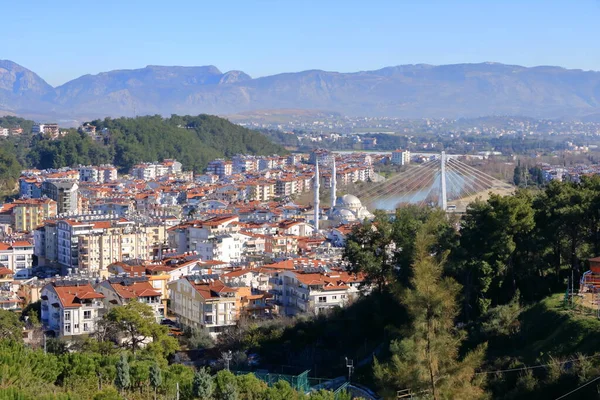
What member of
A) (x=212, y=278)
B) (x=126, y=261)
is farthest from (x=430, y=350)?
(x=126, y=261)

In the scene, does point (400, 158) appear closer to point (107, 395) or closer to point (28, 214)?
point (28, 214)

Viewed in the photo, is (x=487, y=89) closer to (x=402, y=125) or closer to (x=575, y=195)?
(x=402, y=125)

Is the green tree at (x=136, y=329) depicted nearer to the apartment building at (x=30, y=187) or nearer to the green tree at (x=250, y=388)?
the green tree at (x=250, y=388)

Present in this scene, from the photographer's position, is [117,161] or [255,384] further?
[117,161]

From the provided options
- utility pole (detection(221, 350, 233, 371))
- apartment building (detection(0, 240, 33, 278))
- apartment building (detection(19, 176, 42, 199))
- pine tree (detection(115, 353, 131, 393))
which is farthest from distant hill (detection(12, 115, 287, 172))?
pine tree (detection(115, 353, 131, 393))

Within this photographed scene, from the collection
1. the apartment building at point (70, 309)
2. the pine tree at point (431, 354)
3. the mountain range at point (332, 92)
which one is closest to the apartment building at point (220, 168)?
the apartment building at point (70, 309)

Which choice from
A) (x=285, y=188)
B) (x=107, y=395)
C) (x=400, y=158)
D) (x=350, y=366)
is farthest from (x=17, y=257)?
(x=400, y=158)

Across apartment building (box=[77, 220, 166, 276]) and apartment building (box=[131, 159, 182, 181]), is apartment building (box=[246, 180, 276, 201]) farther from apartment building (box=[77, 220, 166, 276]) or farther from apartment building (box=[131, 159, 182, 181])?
apartment building (box=[77, 220, 166, 276])
